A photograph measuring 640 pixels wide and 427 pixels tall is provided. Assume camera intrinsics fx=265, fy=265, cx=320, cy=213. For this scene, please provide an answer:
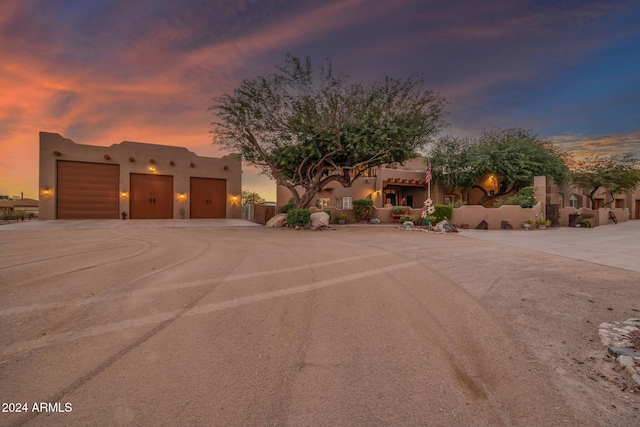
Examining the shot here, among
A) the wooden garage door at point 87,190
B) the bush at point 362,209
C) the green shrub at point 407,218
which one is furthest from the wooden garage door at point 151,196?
the green shrub at point 407,218

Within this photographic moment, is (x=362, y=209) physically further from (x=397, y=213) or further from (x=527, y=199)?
(x=527, y=199)

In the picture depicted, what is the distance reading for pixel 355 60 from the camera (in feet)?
47.3

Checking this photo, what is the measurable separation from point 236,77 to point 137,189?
1324 centimetres

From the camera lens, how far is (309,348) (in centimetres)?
265

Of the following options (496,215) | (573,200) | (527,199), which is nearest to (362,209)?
(496,215)

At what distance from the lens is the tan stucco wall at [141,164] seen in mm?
18688

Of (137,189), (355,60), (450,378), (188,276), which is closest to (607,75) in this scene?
(355,60)

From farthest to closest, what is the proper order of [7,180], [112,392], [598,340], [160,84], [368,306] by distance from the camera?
[7,180] < [160,84] < [368,306] < [598,340] < [112,392]

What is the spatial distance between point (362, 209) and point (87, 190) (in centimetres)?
2088

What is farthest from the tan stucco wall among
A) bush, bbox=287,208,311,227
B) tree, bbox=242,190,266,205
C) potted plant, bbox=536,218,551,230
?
potted plant, bbox=536,218,551,230

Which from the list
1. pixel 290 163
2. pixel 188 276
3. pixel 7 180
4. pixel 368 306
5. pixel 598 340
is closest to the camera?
pixel 598 340

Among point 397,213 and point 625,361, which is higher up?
point 397,213

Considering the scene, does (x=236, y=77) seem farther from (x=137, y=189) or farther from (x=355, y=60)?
(x=137, y=189)

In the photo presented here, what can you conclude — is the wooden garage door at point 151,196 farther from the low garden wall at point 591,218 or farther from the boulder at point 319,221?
the low garden wall at point 591,218
